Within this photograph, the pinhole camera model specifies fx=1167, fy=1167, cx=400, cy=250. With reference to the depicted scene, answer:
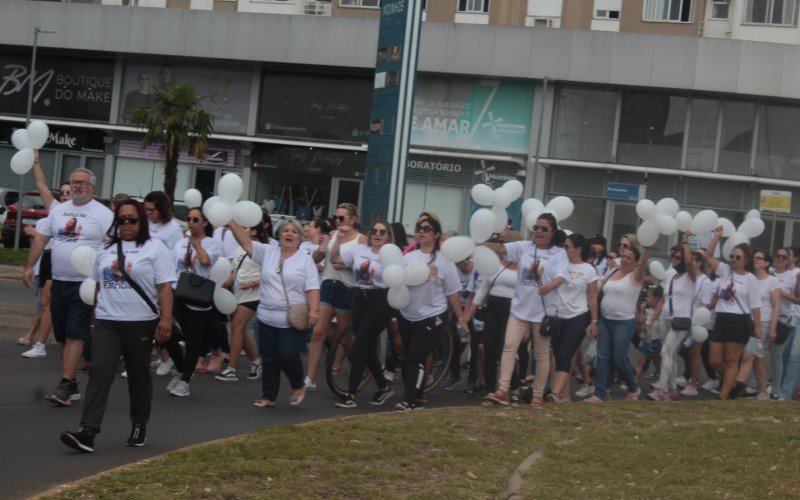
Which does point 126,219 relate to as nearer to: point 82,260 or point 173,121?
point 82,260

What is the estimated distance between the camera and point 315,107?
40.2 meters

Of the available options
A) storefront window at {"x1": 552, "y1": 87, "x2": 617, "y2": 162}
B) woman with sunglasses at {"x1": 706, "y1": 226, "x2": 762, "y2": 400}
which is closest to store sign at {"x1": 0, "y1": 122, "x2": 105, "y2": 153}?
storefront window at {"x1": 552, "y1": 87, "x2": 617, "y2": 162}

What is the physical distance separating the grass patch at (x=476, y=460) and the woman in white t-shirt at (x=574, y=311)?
3.79 feet

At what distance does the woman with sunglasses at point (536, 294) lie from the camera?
11453 mm

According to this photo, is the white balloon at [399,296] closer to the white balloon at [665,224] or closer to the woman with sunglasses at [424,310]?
the woman with sunglasses at [424,310]

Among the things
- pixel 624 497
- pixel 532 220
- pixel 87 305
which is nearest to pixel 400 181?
pixel 532 220

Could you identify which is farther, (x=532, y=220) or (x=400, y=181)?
(x=400, y=181)

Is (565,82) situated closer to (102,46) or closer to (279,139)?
(279,139)

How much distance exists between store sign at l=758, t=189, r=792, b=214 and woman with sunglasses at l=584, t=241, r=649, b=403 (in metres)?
24.6

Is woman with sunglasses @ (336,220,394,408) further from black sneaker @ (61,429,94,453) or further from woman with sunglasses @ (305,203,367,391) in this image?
black sneaker @ (61,429,94,453)

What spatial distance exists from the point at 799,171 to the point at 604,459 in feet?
101

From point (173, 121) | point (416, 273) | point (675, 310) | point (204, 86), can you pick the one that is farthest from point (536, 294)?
point (204, 86)

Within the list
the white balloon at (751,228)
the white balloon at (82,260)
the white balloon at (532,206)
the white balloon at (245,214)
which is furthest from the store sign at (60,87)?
the white balloon at (82,260)

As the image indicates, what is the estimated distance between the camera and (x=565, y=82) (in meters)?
37.6
